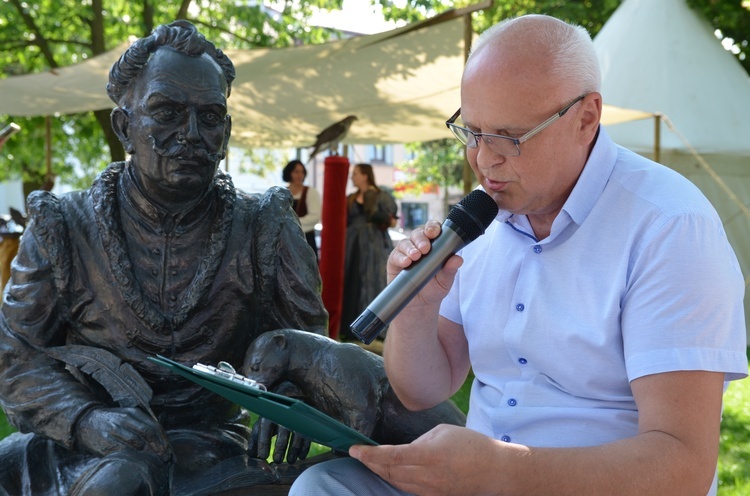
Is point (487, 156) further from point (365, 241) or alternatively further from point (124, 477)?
point (365, 241)

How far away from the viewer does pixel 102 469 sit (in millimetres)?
2307

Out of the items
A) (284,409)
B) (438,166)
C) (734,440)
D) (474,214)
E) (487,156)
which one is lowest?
(438,166)

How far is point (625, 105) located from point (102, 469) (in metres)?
10.1

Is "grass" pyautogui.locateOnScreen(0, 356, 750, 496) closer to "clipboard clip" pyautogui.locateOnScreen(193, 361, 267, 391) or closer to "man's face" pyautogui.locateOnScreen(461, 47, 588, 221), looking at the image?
"man's face" pyautogui.locateOnScreen(461, 47, 588, 221)

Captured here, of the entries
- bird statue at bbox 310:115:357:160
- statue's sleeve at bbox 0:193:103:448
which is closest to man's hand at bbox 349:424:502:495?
statue's sleeve at bbox 0:193:103:448

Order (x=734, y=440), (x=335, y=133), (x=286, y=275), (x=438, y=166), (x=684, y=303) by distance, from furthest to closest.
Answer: (x=438, y=166) < (x=335, y=133) < (x=734, y=440) < (x=286, y=275) < (x=684, y=303)

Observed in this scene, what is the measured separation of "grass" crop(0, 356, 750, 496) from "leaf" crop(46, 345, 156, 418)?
291 cm

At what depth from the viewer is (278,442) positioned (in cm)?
240

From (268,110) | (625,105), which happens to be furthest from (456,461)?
(625,105)

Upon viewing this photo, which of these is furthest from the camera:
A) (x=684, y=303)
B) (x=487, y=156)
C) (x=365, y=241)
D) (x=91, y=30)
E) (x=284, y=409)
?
(x=91, y=30)

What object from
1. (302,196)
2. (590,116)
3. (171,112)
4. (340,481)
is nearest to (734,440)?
(590,116)

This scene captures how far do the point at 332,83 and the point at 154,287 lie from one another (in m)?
6.35

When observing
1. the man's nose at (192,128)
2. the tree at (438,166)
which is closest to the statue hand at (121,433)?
the man's nose at (192,128)

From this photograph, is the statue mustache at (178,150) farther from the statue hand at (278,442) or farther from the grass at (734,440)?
the grass at (734,440)
